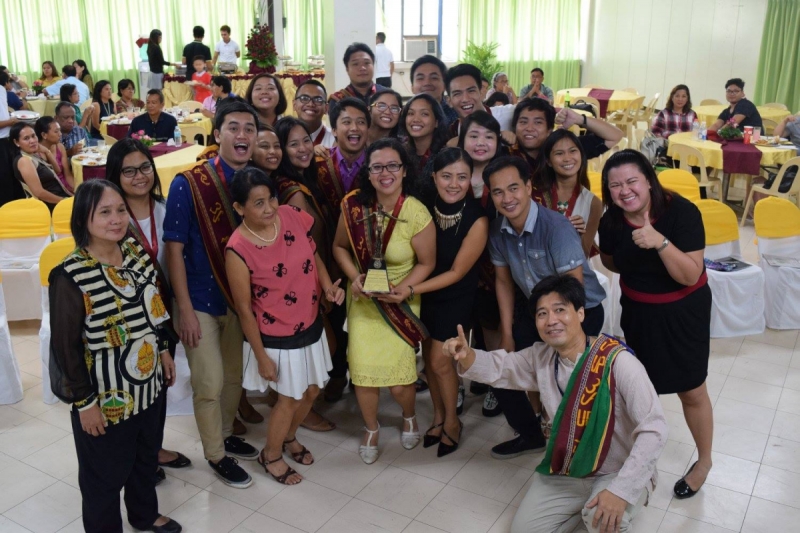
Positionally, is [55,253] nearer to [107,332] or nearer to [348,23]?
[107,332]

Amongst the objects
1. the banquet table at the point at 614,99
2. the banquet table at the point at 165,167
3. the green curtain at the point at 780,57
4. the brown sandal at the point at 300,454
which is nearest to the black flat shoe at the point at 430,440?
the brown sandal at the point at 300,454

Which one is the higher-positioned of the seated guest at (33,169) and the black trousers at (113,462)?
the seated guest at (33,169)

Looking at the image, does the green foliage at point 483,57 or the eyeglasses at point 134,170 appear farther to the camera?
the green foliage at point 483,57

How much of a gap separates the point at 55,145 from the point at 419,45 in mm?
8834

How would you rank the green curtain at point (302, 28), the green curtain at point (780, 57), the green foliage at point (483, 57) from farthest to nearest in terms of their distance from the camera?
1. the green curtain at point (302, 28)
2. the green foliage at point (483, 57)
3. the green curtain at point (780, 57)

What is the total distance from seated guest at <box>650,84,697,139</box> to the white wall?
4.33 metres

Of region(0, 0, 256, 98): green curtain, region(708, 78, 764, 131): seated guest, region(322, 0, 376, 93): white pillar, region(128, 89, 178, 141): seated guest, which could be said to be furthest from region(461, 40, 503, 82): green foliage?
region(128, 89, 178, 141): seated guest

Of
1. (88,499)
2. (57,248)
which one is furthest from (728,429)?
(57,248)

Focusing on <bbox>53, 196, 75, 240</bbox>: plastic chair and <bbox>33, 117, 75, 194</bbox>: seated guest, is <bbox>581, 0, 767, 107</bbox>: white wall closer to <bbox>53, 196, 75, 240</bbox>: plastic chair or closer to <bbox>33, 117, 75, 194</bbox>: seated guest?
<bbox>33, 117, 75, 194</bbox>: seated guest

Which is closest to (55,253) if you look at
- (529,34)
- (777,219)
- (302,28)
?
(777,219)

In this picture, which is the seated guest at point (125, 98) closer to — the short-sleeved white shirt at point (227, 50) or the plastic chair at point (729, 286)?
the short-sleeved white shirt at point (227, 50)

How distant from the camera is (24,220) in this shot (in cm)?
479

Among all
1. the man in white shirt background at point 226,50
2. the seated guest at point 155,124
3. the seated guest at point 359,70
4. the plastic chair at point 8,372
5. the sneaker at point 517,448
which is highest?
the man in white shirt background at point 226,50

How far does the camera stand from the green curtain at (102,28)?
1320 centimetres
